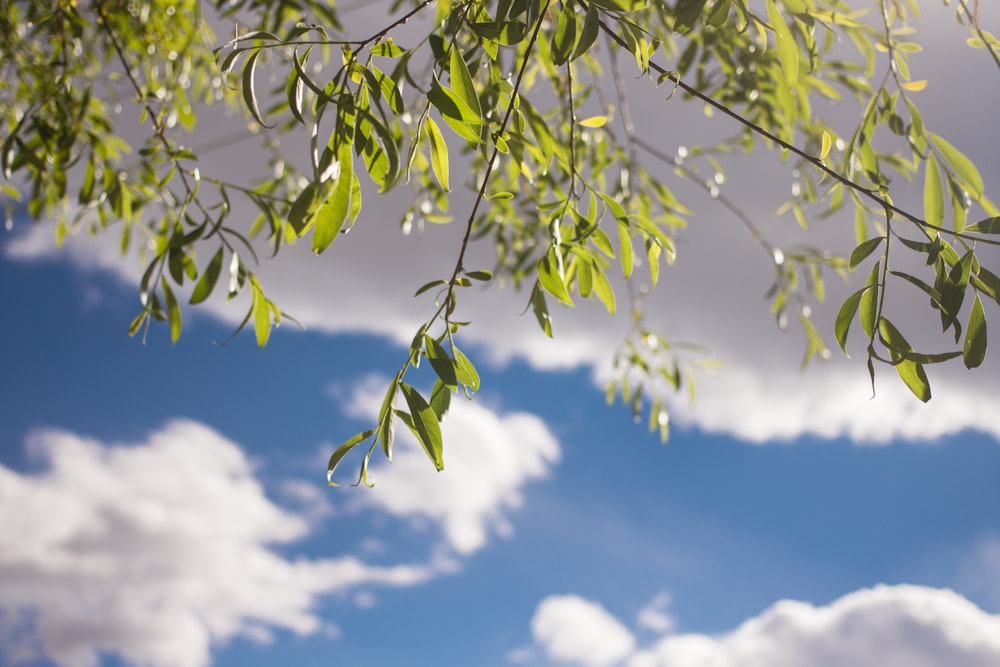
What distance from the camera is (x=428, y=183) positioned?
166cm

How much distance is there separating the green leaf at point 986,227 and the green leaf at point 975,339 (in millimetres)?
51

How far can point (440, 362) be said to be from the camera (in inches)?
24.5

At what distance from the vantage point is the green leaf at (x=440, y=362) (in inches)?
24.2

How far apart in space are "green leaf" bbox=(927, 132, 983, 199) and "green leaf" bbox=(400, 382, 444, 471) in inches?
22.2

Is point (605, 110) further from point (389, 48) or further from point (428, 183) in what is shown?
point (389, 48)

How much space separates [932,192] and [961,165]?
0.05 meters

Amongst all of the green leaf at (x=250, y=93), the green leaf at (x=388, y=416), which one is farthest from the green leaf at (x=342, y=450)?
the green leaf at (x=250, y=93)

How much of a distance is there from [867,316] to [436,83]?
1.18 feet

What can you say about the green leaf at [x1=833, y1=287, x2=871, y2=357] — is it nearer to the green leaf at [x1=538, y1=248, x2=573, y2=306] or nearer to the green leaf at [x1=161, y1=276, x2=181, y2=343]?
the green leaf at [x1=538, y1=248, x2=573, y2=306]

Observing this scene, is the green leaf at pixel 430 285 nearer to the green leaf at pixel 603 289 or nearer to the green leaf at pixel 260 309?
the green leaf at pixel 603 289

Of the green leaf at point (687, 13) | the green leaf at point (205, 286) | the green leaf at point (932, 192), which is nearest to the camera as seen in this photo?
the green leaf at point (687, 13)

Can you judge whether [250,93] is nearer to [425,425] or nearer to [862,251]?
[425,425]

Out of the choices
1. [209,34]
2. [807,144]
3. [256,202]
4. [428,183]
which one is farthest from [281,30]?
[807,144]

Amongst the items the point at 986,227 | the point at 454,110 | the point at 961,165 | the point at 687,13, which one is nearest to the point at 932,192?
the point at 961,165
